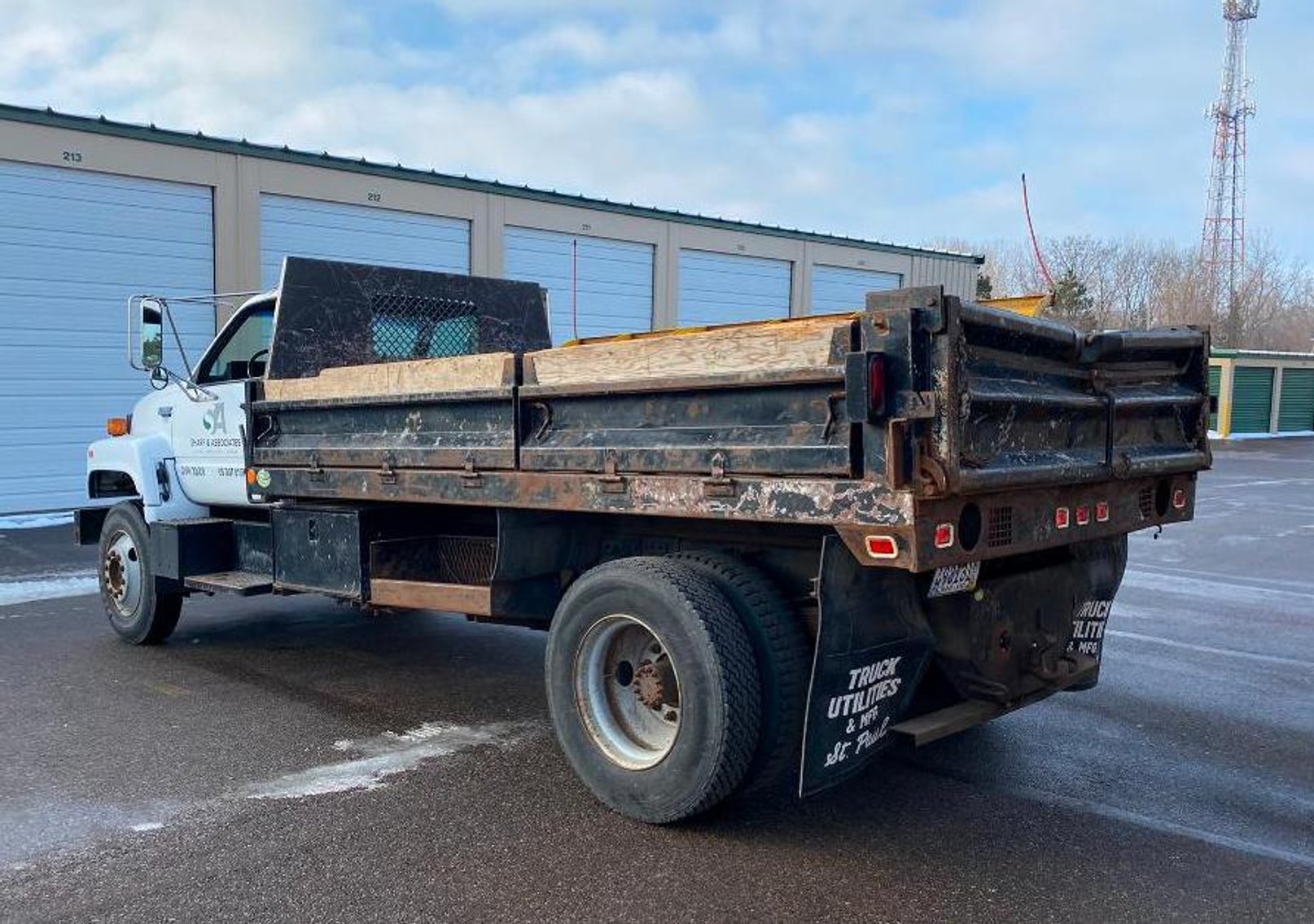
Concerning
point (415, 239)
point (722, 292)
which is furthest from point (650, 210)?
point (415, 239)

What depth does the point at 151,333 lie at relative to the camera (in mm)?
6793

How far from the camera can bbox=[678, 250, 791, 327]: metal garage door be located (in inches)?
845

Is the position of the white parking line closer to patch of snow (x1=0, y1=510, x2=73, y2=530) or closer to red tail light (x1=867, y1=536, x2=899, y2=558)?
red tail light (x1=867, y1=536, x2=899, y2=558)

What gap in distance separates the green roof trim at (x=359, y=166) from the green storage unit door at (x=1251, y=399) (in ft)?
58.7

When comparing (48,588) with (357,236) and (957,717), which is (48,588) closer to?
(957,717)

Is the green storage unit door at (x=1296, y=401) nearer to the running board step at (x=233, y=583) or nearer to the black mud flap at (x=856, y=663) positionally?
the running board step at (x=233, y=583)

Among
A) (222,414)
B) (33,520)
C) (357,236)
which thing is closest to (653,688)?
(222,414)

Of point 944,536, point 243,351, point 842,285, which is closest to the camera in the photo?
point 944,536

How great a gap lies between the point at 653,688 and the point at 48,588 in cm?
753

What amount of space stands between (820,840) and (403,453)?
2.62 metres

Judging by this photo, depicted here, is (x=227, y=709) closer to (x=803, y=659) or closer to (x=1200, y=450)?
(x=803, y=659)

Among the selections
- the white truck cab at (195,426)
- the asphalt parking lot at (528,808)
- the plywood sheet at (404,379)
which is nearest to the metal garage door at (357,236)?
the white truck cab at (195,426)

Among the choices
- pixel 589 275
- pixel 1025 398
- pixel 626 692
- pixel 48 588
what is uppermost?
pixel 589 275

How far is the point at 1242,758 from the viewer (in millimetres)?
5152
